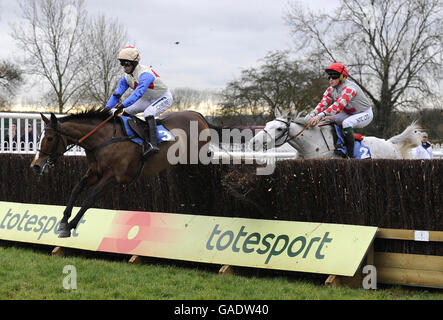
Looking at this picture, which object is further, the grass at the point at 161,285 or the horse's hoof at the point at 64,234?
the horse's hoof at the point at 64,234

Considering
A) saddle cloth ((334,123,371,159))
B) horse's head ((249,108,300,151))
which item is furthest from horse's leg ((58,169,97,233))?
saddle cloth ((334,123,371,159))

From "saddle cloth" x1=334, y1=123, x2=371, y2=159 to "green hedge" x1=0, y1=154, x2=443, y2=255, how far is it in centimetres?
146

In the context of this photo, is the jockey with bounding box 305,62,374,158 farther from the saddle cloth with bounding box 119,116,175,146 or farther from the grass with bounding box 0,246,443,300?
the grass with bounding box 0,246,443,300

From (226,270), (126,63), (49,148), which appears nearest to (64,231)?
(49,148)

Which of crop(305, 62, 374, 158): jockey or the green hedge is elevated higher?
crop(305, 62, 374, 158): jockey

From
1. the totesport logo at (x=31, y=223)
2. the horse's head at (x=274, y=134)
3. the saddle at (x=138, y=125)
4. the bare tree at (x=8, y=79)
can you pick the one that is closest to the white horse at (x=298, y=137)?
the horse's head at (x=274, y=134)

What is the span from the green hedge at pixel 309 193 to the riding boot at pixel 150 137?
0.70 meters

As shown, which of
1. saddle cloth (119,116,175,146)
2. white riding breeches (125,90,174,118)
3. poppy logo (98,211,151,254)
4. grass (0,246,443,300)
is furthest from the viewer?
white riding breeches (125,90,174,118)

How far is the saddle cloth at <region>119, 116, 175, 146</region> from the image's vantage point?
7.10 m

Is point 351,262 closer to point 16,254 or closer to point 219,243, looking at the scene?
point 219,243

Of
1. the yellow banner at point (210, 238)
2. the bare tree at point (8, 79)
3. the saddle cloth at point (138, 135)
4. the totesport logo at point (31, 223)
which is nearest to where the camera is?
the yellow banner at point (210, 238)

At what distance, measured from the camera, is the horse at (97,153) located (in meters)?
6.53

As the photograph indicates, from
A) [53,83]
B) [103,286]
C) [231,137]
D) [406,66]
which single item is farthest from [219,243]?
[406,66]

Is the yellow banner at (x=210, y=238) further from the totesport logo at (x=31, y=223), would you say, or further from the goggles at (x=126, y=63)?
the goggles at (x=126, y=63)
